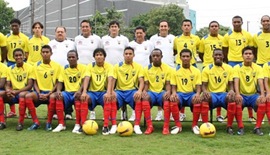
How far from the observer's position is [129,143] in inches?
233

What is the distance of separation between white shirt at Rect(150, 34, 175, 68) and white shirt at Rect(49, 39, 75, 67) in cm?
168

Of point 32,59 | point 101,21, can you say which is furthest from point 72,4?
point 32,59

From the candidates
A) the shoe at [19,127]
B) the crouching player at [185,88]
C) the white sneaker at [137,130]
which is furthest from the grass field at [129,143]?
the crouching player at [185,88]

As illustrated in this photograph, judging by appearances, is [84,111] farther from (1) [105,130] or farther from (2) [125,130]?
(2) [125,130]

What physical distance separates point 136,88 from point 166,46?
1.33 m

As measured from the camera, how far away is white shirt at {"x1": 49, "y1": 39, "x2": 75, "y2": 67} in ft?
25.9

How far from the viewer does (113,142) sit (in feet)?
19.7

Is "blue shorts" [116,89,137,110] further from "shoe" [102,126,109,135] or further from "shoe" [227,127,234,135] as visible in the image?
"shoe" [227,127,234,135]

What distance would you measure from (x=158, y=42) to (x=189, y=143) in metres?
2.71

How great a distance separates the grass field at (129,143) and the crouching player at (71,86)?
403mm

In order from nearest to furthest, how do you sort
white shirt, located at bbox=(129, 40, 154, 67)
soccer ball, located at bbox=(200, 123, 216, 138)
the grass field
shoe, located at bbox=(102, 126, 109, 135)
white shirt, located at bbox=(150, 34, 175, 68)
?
the grass field < soccer ball, located at bbox=(200, 123, 216, 138) < shoe, located at bbox=(102, 126, 109, 135) < white shirt, located at bbox=(129, 40, 154, 67) < white shirt, located at bbox=(150, 34, 175, 68)

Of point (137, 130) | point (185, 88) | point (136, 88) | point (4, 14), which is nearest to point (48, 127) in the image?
point (137, 130)

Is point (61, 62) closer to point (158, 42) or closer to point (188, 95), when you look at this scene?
point (158, 42)

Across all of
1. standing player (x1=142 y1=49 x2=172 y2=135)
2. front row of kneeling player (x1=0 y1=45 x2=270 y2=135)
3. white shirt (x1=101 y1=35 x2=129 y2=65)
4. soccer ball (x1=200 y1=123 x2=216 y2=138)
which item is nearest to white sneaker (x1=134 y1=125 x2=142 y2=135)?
front row of kneeling player (x1=0 y1=45 x2=270 y2=135)
